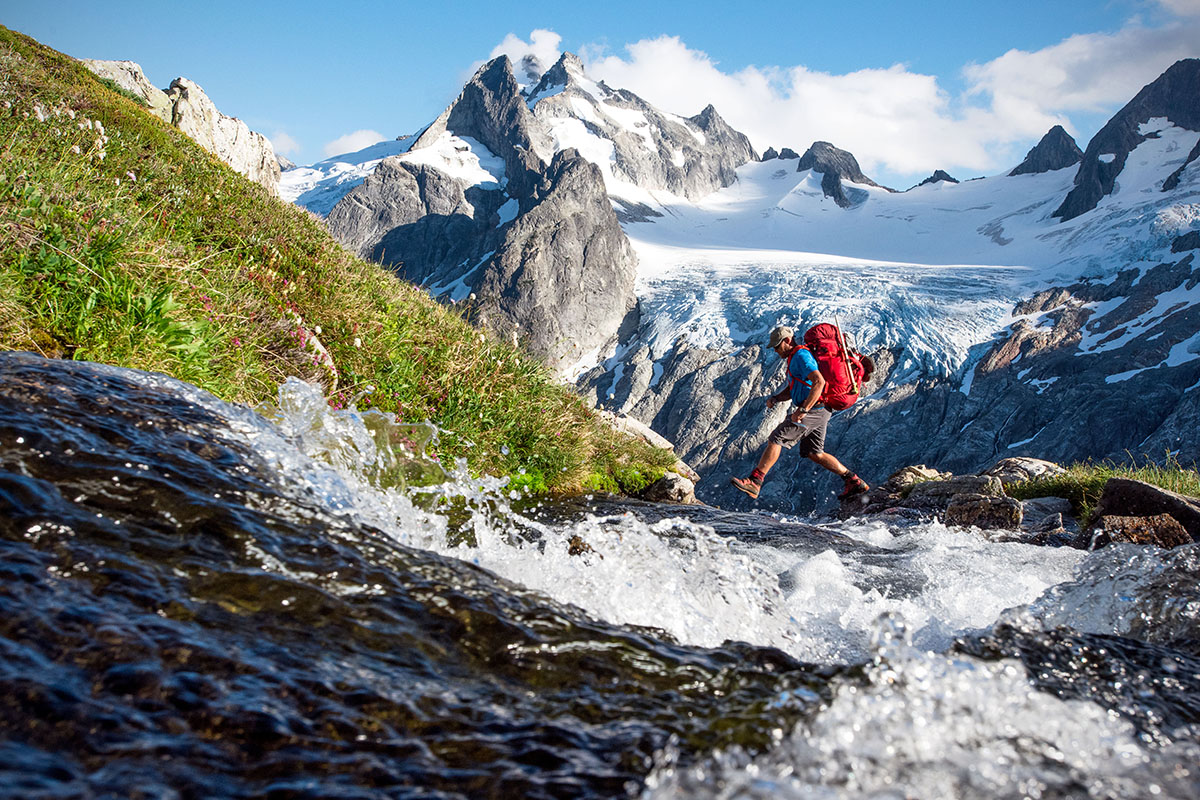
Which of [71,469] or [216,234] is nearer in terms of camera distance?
[71,469]

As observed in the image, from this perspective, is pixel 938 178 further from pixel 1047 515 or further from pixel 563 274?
pixel 1047 515

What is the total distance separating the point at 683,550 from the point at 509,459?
12.1ft

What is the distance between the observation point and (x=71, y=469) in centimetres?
257

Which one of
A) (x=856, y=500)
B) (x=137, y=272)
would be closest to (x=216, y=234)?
(x=137, y=272)

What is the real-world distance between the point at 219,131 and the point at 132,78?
4506 mm

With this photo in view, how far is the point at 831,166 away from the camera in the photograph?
186m

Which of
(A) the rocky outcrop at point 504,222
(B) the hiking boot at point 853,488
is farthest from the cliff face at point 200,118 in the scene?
(A) the rocky outcrop at point 504,222

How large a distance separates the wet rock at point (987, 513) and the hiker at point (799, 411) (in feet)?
6.52

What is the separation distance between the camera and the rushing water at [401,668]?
163cm

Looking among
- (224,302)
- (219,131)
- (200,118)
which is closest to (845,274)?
(219,131)

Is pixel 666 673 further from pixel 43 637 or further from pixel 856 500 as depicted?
pixel 856 500

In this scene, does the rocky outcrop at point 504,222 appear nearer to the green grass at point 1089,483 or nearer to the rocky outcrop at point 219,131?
the rocky outcrop at point 219,131

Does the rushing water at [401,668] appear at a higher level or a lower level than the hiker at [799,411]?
lower

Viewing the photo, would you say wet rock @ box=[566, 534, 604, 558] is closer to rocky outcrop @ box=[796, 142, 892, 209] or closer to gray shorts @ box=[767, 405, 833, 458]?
gray shorts @ box=[767, 405, 833, 458]
